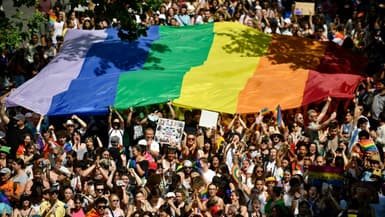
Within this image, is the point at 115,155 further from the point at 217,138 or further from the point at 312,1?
the point at 312,1

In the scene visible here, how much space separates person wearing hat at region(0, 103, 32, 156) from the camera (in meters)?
17.0

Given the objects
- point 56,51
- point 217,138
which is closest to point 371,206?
point 217,138

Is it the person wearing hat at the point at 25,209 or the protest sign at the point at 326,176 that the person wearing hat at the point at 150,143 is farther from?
the protest sign at the point at 326,176

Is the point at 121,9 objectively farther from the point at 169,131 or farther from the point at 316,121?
the point at 316,121

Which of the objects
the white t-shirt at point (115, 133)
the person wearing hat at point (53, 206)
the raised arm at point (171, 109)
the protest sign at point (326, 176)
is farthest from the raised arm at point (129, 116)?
the protest sign at point (326, 176)

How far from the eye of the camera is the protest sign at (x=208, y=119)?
Result: 55.8 feet

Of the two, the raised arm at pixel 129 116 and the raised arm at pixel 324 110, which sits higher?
the raised arm at pixel 324 110

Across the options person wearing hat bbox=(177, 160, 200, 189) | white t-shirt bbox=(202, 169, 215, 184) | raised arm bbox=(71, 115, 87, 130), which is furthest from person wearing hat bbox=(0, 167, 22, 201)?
white t-shirt bbox=(202, 169, 215, 184)

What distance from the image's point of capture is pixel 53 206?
1410 centimetres

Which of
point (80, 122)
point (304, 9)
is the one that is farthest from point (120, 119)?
point (304, 9)

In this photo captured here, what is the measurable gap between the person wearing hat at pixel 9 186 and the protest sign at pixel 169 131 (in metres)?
2.59

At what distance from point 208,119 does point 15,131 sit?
3.28m

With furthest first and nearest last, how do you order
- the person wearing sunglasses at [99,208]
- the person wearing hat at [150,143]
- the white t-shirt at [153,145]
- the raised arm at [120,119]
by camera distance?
1. the raised arm at [120,119]
2. the white t-shirt at [153,145]
3. the person wearing hat at [150,143]
4. the person wearing sunglasses at [99,208]

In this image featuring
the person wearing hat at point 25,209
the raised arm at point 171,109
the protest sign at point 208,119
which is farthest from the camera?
the raised arm at point 171,109
